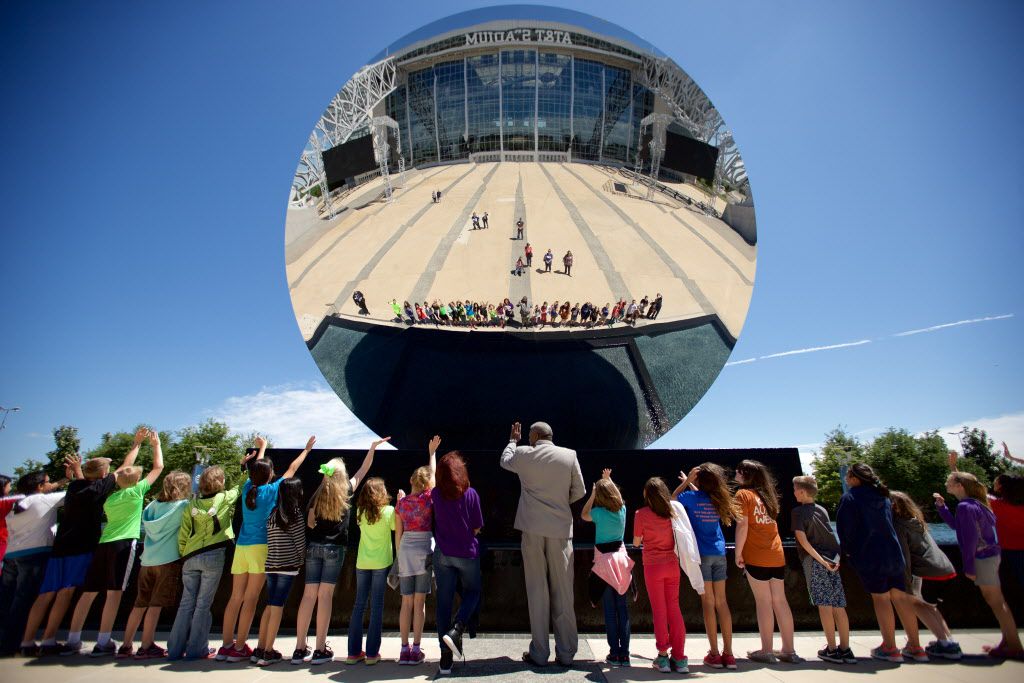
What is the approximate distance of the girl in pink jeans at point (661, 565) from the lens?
4.17 m

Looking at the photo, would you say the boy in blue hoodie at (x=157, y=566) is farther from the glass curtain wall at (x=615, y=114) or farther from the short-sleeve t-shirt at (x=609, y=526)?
the glass curtain wall at (x=615, y=114)

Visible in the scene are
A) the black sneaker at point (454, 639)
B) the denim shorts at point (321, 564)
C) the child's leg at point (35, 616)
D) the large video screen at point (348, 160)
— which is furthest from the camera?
the large video screen at point (348, 160)

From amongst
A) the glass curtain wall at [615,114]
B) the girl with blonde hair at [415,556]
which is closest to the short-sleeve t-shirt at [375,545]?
the girl with blonde hair at [415,556]

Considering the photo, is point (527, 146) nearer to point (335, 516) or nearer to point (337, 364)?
point (337, 364)

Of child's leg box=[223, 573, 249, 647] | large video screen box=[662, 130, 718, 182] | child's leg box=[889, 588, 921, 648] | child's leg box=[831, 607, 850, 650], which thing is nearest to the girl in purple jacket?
child's leg box=[889, 588, 921, 648]

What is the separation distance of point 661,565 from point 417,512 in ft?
7.13

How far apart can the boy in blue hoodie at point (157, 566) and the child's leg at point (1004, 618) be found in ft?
24.4

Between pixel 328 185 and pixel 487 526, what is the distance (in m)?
5.02

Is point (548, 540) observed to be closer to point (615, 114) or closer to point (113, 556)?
point (113, 556)

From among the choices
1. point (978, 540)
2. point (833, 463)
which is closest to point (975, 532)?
point (978, 540)

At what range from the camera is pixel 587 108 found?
22.1 feet

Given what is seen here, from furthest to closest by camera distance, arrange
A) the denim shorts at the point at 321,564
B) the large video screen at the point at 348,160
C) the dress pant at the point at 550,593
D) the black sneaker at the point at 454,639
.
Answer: the large video screen at the point at 348,160
the denim shorts at the point at 321,564
the dress pant at the point at 550,593
the black sneaker at the point at 454,639

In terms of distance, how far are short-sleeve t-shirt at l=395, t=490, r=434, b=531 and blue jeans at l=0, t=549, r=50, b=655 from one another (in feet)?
11.6

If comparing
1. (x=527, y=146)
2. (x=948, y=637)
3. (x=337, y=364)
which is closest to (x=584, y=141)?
(x=527, y=146)
